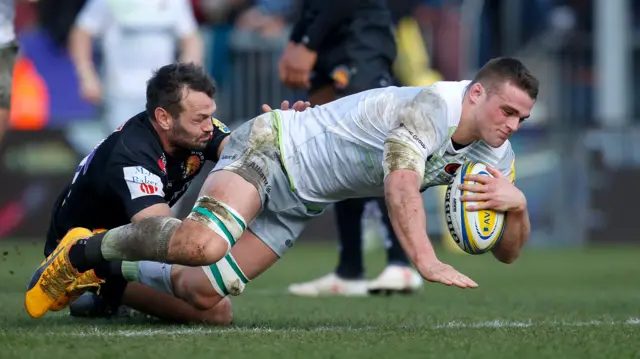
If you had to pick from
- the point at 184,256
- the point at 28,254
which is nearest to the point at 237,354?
the point at 184,256

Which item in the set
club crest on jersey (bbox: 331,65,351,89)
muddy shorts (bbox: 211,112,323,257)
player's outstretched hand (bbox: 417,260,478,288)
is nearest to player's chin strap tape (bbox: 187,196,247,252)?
muddy shorts (bbox: 211,112,323,257)

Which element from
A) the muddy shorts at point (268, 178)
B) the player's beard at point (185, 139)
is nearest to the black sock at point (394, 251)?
the muddy shorts at point (268, 178)

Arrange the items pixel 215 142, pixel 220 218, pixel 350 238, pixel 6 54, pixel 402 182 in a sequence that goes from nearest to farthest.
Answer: pixel 402 182
pixel 220 218
pixel 215 142
pixel 6 54
pixel 350 238

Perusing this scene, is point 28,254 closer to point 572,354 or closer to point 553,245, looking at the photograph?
point 553,245

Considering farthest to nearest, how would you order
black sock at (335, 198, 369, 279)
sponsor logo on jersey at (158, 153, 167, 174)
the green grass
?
black sock at (335, 198, 369, 279) < sponsor logo on jersey at (158, 153, 167, 174) < the green grass

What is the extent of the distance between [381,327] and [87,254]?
1.31 m

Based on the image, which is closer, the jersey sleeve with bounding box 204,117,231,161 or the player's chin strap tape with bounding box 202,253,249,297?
the player's chin strap tape with bounding box 202,253,249,297

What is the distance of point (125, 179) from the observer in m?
5.57

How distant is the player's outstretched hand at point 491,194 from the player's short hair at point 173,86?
139 centimetres

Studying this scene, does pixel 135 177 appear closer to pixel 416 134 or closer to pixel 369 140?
pixel 369 140

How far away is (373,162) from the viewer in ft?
18.1

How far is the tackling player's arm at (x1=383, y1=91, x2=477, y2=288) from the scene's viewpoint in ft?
15.8

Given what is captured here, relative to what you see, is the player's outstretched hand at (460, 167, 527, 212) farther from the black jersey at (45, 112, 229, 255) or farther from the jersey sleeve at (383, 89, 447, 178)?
the black jersey at (45, 112, 229, 255)

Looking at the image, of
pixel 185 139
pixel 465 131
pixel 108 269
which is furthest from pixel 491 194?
pixel 108 269
